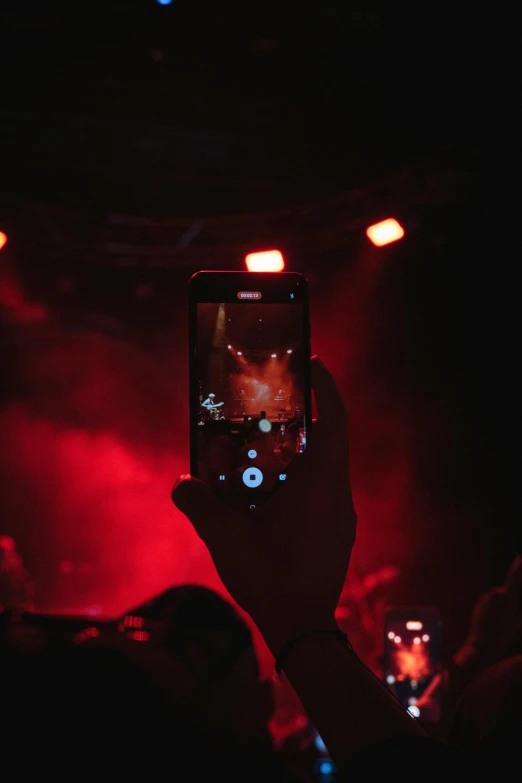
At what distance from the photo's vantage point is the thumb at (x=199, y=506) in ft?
2.52

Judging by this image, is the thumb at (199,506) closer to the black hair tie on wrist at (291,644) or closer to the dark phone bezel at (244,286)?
the black hair tie on wrist at (291,644)

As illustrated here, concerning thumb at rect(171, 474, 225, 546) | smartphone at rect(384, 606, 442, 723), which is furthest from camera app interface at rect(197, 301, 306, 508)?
smartphone at rect(384, 606, 442, 723)

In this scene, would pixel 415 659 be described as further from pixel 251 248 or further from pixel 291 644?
pixel 251 248

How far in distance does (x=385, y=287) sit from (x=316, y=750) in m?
3.46

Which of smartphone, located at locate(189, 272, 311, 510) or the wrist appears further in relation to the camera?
smartphone, located at locate(189, 272, 311, 510)

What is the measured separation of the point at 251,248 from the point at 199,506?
13.4 feet

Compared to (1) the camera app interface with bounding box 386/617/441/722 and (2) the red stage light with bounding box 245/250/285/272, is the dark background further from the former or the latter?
(1) the camera app interface with bounding box 386/617/441/722

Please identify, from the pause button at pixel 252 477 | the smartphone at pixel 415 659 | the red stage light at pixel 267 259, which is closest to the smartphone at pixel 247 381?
the pause button at pixel 252 477

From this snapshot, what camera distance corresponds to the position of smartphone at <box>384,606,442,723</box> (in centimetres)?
270

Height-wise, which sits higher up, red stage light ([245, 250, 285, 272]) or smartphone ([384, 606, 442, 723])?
red stage light ([245, 250, 285, 272])

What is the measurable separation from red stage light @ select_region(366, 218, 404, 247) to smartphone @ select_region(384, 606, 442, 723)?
8.57 ft

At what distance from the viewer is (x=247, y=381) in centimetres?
136

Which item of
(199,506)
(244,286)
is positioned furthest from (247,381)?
(199,506)

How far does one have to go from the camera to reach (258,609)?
0.69 metres
